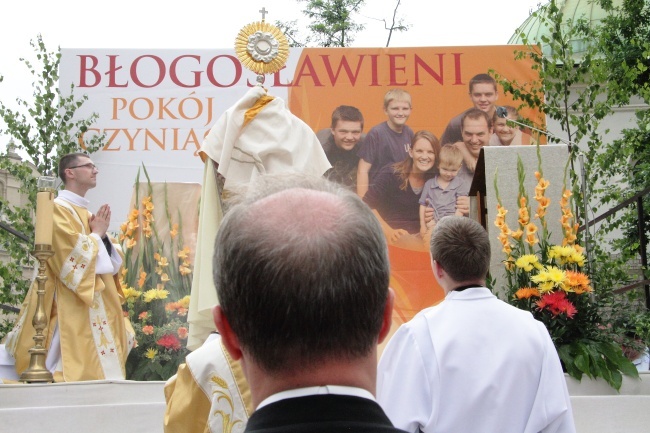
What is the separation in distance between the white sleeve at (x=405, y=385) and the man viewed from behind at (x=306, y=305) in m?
1.70

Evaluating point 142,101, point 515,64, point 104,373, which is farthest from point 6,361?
point 515,64

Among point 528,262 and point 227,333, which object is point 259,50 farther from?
point 227,333

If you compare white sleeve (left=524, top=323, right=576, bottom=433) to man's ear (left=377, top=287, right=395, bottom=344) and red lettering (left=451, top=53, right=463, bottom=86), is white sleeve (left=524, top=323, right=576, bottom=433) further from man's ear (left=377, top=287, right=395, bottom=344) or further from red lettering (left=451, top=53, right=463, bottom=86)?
red lettering (left=451, top=53, right=463, bottom=86)

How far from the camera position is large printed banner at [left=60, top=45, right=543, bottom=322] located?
33.4 feet

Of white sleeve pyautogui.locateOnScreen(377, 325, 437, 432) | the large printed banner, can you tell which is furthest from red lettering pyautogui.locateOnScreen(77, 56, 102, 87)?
white sleeve pyautogui.locateOnScreen(377, 325, 437, 432)

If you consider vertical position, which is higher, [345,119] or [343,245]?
[345,119]

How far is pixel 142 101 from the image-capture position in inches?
404

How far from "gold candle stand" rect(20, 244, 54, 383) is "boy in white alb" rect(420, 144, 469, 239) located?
5.39 meters

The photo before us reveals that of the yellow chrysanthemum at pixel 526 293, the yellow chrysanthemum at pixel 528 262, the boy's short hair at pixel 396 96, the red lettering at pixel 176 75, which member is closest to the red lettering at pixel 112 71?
the red lettering at pixel 176 75

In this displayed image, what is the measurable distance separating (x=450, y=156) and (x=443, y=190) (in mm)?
427

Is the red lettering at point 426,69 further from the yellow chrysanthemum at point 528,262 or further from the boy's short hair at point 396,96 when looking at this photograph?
the yellow chrysanthemum at point 528,262

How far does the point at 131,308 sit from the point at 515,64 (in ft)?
18.5

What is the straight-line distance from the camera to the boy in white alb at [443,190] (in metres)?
10.1

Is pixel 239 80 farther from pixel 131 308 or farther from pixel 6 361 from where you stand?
pixel 6 361
